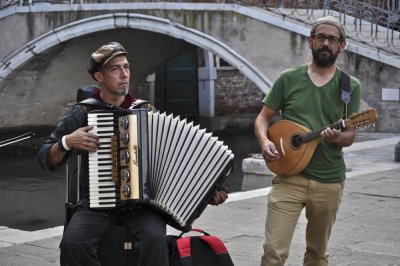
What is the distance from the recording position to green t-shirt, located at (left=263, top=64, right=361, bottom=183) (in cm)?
368

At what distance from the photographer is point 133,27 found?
48.8 ft

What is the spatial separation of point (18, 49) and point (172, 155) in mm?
13709

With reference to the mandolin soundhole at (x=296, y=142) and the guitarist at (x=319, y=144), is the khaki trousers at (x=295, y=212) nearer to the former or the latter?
the guitarist at (x=319, y=144)

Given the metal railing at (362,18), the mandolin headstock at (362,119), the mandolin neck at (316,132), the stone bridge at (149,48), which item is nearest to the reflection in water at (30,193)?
the stone bridge at (149,48)

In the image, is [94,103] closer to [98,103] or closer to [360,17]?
[98,103]

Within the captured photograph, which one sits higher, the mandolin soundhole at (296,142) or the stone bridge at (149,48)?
the stone bridge at (149,48)

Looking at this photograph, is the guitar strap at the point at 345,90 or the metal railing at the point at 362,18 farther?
the metal railing at the point at 362,18

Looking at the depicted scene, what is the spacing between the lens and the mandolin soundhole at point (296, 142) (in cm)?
368

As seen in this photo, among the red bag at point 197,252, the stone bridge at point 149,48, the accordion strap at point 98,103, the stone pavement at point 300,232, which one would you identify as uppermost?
the stone bridge at point 149,48

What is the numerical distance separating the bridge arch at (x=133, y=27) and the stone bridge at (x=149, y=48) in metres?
0.01

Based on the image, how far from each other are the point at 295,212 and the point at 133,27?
1141 cm

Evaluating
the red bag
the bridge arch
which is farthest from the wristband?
the bridge arch

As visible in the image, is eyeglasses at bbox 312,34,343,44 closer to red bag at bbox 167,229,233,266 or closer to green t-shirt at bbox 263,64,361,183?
green t-shirt at bbox 263,64,361,183

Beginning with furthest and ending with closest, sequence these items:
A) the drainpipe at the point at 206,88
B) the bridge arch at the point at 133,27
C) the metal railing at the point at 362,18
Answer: the drainpipe at the point at 206,88 < the bridge arch at the point at 133,27 < the metal railing at the point at 362,18
